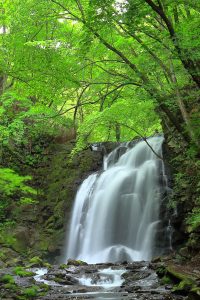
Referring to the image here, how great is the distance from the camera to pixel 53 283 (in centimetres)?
1045

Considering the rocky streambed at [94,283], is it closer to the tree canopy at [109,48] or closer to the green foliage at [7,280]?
the green foliage at [7,280]

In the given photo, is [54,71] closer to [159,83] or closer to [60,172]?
[159,83]

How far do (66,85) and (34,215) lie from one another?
36.7 feet

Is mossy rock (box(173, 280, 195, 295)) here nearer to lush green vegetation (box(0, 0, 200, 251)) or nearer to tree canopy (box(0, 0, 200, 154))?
lush green vegetation (box(0, 0, 200, 251))

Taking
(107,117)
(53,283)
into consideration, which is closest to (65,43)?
(107,117)

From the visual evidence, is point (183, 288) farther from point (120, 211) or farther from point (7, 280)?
point (120, 211)

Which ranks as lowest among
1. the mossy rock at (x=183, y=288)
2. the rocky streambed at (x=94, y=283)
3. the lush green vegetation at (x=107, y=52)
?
the rocky streambed at (x=94, y=283)

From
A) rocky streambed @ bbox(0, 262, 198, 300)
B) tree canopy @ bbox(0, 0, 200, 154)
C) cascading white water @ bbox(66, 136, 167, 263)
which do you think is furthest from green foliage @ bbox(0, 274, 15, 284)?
cascading white water @ bbox(66, 136, 167, 263)

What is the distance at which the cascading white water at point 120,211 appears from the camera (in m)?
14.2

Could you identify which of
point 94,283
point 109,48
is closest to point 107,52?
point 109,48

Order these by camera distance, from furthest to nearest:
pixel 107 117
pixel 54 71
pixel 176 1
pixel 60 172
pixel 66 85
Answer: pixel 60 172 → pixel 107 117 → pixel 66 85 → pixel 54 71 → pixel 176 1

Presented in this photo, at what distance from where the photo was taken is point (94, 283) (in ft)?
34.5

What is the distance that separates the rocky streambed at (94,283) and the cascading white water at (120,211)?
1728 millimetres

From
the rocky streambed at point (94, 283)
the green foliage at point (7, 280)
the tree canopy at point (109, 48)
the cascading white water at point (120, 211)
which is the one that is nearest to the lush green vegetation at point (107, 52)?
the tree canopy at point (109, 48)
